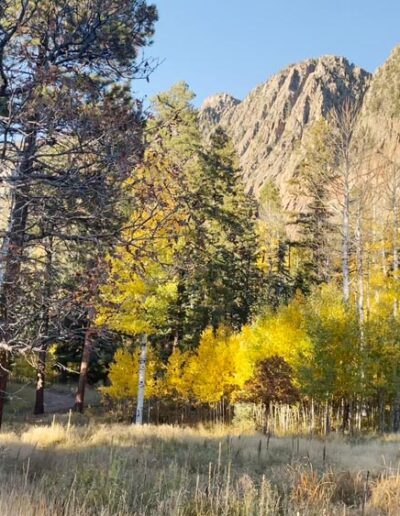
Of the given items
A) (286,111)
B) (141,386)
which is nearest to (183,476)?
(141,386)

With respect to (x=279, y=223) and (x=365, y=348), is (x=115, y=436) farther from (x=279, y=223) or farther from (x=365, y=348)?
(x=279, y=223)

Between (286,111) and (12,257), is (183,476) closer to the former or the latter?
(12,257)

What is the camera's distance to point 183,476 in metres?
6.02

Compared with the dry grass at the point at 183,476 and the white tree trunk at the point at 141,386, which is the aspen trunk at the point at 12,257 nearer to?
the dry grass at the point at 183,476

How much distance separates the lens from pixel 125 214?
4840 mm

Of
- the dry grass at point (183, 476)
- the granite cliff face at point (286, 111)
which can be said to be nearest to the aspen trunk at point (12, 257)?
the dry grass at point (183, 476)

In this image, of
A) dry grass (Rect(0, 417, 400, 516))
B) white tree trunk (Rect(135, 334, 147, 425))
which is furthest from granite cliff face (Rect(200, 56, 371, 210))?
dry grass (Rect(0, 417, 400, 516))

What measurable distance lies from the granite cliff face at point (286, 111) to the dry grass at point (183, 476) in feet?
372

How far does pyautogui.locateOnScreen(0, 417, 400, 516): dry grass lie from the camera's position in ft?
14.9

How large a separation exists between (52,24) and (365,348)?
16589 millimetres

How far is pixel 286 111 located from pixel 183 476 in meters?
170

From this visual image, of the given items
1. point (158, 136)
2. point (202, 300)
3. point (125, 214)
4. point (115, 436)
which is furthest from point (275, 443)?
point (202, 300)

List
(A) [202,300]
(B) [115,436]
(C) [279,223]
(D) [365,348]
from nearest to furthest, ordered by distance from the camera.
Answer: (B) [115,436] → (D) [365,348] → (A) [202,300] → (C) [279,223]

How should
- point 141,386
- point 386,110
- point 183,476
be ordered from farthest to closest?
point 386,110, point 141,386, point 183,476
